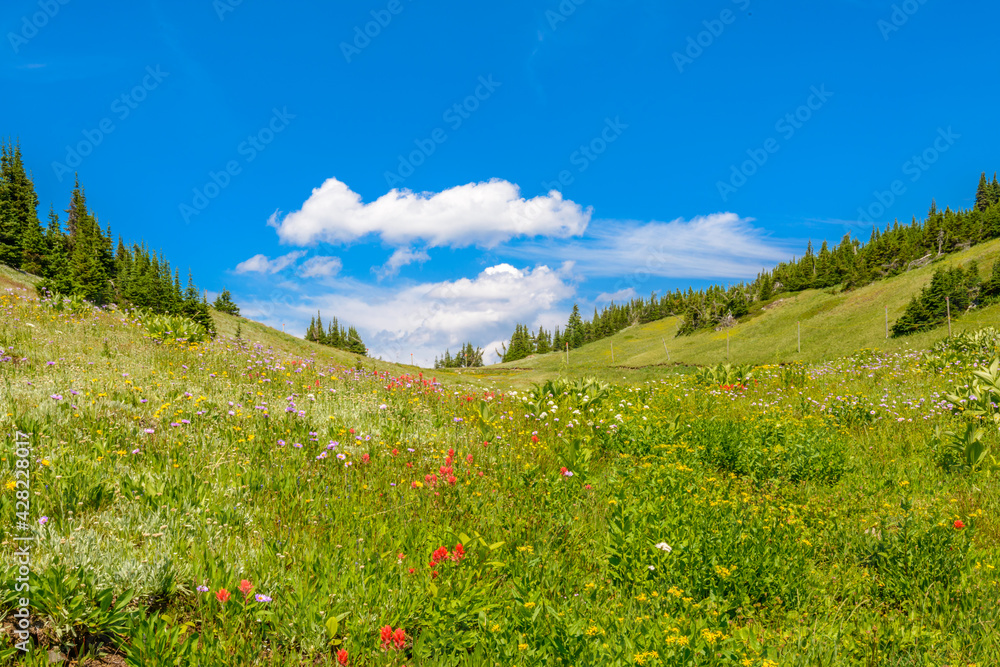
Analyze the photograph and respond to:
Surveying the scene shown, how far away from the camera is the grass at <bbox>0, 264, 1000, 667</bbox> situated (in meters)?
2.63

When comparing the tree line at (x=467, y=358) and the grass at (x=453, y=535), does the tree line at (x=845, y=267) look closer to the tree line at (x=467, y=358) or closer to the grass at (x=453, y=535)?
the tree line at (x=467, y=358)

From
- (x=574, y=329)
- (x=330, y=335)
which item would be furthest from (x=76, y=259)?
(x=574, y=329)

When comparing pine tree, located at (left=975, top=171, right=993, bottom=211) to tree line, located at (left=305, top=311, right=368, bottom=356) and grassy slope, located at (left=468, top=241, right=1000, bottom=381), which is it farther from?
tree line, located at (left=305, top=311, right=368, bottom=356)

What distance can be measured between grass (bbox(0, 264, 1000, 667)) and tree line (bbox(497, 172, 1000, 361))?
274ft

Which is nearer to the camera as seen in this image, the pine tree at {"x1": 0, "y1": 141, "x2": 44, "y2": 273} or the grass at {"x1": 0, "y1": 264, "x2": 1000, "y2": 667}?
the grass at {"x1": 0, "y1": 264, "x2": 1000, "y2": 667}

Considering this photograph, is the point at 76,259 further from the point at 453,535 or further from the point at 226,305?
the point at 453,535

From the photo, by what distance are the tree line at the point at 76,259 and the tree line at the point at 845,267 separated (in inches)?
3088

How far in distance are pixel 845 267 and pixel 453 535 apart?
346ft

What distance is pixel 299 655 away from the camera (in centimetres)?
254

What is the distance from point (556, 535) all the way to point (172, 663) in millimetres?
2718

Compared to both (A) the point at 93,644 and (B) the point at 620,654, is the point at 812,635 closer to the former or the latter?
(B) the point at 620,654

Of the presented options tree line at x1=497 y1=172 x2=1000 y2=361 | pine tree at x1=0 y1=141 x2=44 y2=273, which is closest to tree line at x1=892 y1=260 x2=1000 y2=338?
tree line at x1=497 y1=172 x2=1000 y2=361

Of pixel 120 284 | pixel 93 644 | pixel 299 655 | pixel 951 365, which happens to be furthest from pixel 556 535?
pixel 120 284

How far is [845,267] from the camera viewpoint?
87.1 m
